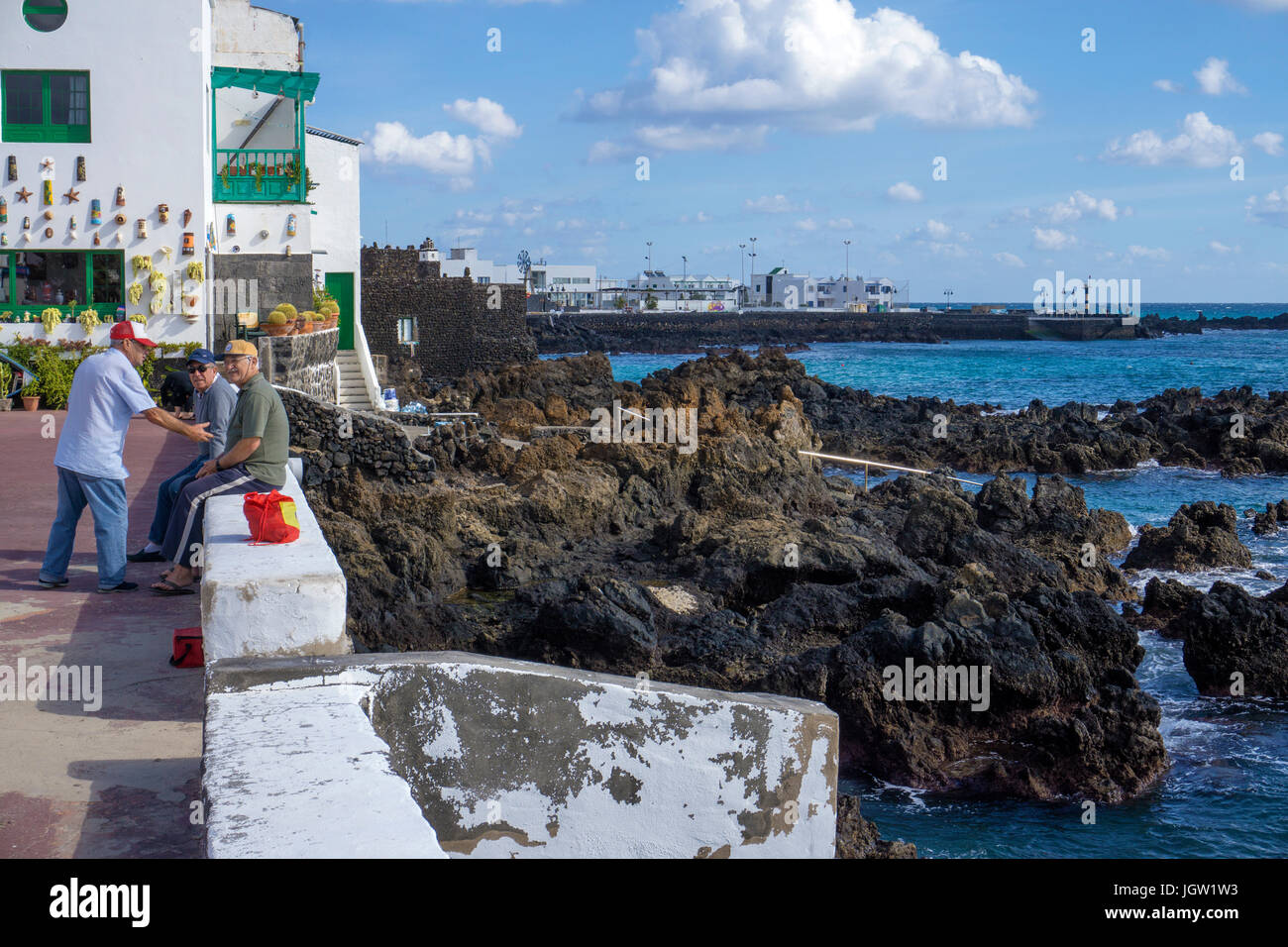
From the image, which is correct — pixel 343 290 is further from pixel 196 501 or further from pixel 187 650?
pixel 187 650

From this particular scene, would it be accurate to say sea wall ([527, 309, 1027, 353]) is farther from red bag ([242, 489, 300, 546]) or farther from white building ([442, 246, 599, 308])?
red bag ([242, 489, 300, 546])

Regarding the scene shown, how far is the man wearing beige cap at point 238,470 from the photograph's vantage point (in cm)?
652

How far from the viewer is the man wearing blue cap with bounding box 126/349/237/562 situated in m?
7.46

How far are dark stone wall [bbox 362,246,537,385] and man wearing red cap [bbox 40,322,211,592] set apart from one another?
1281 inches

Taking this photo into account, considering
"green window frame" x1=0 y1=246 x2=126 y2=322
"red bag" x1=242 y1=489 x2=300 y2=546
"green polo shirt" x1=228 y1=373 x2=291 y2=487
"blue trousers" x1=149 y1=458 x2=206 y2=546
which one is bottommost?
"blue trousers" x1=149 y1=458 x2=206 y2=546

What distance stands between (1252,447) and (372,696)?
29672 mm

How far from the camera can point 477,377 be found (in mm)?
35250

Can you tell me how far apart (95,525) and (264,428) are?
1013mm

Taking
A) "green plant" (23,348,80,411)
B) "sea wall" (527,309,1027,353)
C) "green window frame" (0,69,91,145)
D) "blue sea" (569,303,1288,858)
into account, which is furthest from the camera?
"sea wall" (527,309,1027,353)

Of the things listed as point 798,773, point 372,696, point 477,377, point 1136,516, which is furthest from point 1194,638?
point 477,377

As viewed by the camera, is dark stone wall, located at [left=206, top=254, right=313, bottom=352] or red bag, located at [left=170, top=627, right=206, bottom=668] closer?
red bag, located at [left=170, top=627, right=206, bottom=668]

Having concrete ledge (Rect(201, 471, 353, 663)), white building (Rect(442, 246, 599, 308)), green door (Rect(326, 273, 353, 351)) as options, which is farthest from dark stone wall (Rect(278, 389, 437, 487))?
white building (Rect(442, 246, 599, 308))

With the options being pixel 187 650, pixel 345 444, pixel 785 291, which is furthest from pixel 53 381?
pixel 785 291

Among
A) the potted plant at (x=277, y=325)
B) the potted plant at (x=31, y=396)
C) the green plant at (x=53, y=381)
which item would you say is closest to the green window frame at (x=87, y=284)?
the green plant at (x=53, y=381)
